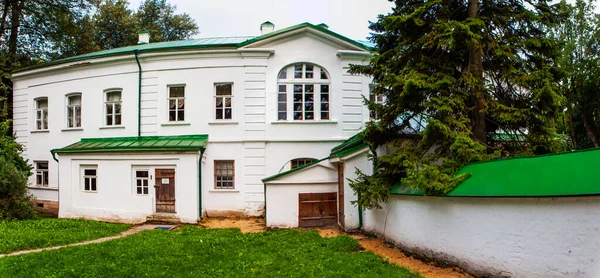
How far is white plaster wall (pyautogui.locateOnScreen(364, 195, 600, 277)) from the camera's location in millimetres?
4742

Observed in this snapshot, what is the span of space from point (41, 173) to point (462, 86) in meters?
19.4

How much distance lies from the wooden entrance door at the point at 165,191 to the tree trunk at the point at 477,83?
10.5 meters

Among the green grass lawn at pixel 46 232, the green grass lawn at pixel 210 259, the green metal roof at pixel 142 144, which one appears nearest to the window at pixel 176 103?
the green metal roof at pixel 142 144

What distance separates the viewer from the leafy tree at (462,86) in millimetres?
7359

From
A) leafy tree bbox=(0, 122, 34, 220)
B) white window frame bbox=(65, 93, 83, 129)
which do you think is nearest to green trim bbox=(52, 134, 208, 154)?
white window frame bbox=(65, 93, 83, 129)

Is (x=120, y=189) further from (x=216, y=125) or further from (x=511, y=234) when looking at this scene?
(x=511, y=234)

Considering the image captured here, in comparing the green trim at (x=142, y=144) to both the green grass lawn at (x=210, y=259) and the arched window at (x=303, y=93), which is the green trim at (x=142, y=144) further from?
the green grass lawn at (x=210, y=259)

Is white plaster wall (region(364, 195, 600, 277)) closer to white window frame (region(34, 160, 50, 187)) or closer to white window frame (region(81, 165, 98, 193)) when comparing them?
white window frame (region(81, 165, 98, 193))

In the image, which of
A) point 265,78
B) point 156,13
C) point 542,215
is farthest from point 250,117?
point 156,13

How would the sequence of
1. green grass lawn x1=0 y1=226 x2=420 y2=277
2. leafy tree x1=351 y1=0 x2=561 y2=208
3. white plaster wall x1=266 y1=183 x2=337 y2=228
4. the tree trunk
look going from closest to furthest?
green grass lawn x1=0 y1=226 x2=420 y2=277 → leafy tree x1=351 y1=0 x2=561 y2=208 → the tree trunk → white plaster wall x1=266 y1=183 x2=337 y2=228

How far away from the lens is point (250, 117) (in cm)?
1441

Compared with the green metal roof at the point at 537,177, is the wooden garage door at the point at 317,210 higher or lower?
lower

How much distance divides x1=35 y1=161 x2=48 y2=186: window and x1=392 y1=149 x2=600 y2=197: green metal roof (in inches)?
746

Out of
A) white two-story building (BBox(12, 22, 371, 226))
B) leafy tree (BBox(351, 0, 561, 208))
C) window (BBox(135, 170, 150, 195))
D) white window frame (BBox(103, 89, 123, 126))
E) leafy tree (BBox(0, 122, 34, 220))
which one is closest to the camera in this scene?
leafy tree (BBox(351, 0, 561, 208))
